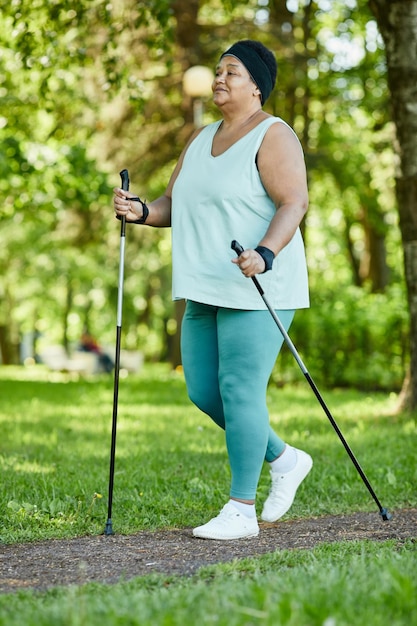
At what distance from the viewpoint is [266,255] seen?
3.98 m

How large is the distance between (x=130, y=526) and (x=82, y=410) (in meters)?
5.65

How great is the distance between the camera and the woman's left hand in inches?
154

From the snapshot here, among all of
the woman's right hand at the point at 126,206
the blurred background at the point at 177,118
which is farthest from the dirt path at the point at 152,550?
the blurred background at the point at 177,118

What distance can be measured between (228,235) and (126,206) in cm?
59

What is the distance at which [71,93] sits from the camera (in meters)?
16.0

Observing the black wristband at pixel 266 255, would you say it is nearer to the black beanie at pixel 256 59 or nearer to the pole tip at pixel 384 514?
the black beanie at pixel 256 59

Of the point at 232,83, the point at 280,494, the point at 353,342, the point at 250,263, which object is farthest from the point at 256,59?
the point at 353,342

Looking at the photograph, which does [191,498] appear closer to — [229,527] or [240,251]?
[229,527]

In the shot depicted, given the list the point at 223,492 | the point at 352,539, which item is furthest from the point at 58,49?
the point at 352,539

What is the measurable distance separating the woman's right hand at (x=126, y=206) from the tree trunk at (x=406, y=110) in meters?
4.58

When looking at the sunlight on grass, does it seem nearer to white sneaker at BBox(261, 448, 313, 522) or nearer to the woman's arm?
white sneaker at BBox(261, 448, 313, 522)

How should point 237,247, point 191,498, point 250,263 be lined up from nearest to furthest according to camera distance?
point 250,263 < point 237,247 < point 191,498

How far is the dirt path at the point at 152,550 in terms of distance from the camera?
3553 mm

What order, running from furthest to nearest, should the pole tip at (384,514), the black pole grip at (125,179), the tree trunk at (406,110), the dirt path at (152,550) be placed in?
1. the tree trunk at (406,110)
2. the black pole grip at (125,179)
3. the pole tip at (384,514)
4. the dirt path at (152,550)
